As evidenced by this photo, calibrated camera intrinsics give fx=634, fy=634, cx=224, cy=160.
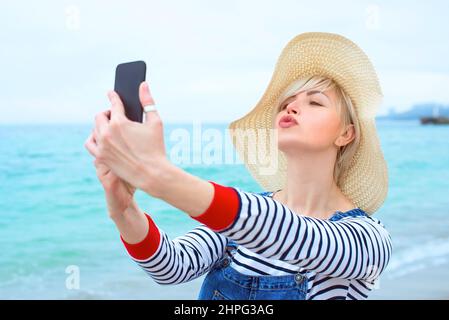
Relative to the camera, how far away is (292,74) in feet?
5.35

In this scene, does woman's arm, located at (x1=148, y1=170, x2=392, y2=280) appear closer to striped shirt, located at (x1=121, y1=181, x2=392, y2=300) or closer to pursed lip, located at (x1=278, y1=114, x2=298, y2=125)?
striped shirt, located at (x1=121, y1=181, x2=392, y2=300)

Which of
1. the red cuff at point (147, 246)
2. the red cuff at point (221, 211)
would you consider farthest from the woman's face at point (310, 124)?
the red cuff at point (221, 211)

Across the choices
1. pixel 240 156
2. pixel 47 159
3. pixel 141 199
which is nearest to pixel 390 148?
pixel 141 199

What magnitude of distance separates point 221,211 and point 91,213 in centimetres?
877

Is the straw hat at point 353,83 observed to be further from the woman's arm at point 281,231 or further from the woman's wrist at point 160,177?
the woman's wrist at point 160,177

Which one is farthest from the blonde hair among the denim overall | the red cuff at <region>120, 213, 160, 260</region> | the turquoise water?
the turquoise water

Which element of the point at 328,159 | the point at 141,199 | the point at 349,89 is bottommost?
the point at 141,199

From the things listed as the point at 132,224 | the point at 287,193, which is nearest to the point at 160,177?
the point at 132,224

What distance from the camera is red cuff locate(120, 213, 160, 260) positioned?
137 cm

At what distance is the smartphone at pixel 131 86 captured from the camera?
3.40 feet

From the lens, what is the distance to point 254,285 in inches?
54.9

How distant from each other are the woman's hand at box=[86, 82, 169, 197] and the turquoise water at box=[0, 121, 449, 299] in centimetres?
435
